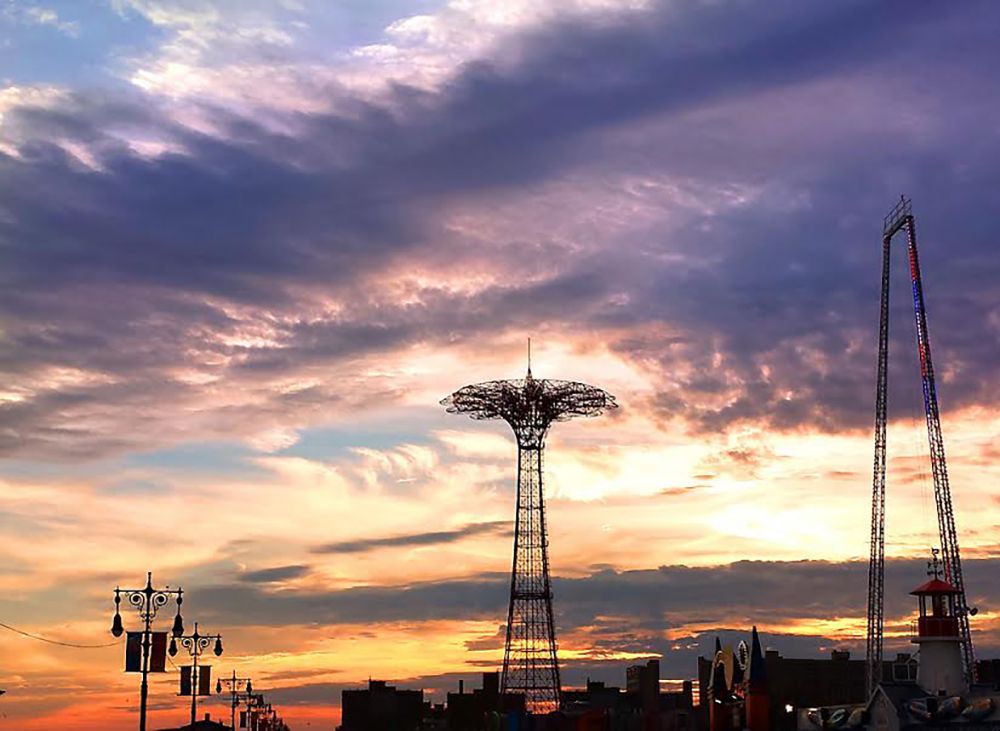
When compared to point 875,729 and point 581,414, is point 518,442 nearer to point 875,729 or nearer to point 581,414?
point 581,414

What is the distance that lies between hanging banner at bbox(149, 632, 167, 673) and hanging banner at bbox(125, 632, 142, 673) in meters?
1.66

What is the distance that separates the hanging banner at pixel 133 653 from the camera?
7144 centimetres

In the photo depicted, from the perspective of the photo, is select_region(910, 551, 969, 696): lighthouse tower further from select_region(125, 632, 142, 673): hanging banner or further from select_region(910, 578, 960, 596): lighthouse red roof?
select_region(125, 632, 142, 673): hanging banner

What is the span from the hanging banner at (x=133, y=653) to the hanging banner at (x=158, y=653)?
1.66 m

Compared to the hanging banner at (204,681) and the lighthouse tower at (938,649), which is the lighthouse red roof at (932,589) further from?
the hanging banner at (204,681)

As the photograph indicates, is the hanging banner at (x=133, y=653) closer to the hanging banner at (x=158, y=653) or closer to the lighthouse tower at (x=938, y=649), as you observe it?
the hanging banner at (x=158, y=653)

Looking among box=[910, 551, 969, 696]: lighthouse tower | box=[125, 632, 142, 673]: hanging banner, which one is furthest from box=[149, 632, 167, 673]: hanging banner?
box=[910, 551, 969, 696]: lighthouse tower

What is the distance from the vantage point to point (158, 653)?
7438 cm

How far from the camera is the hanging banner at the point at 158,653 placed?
2921 inches

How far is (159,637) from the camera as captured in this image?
7444cm

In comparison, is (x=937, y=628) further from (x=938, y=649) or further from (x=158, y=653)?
(x=158, y=653)

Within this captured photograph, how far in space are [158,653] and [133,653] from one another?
2704 millimetres

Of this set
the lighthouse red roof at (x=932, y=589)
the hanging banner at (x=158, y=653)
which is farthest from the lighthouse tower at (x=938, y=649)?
the hanging banner at (x=158, y=653)

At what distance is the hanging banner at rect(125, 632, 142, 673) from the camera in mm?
71438
